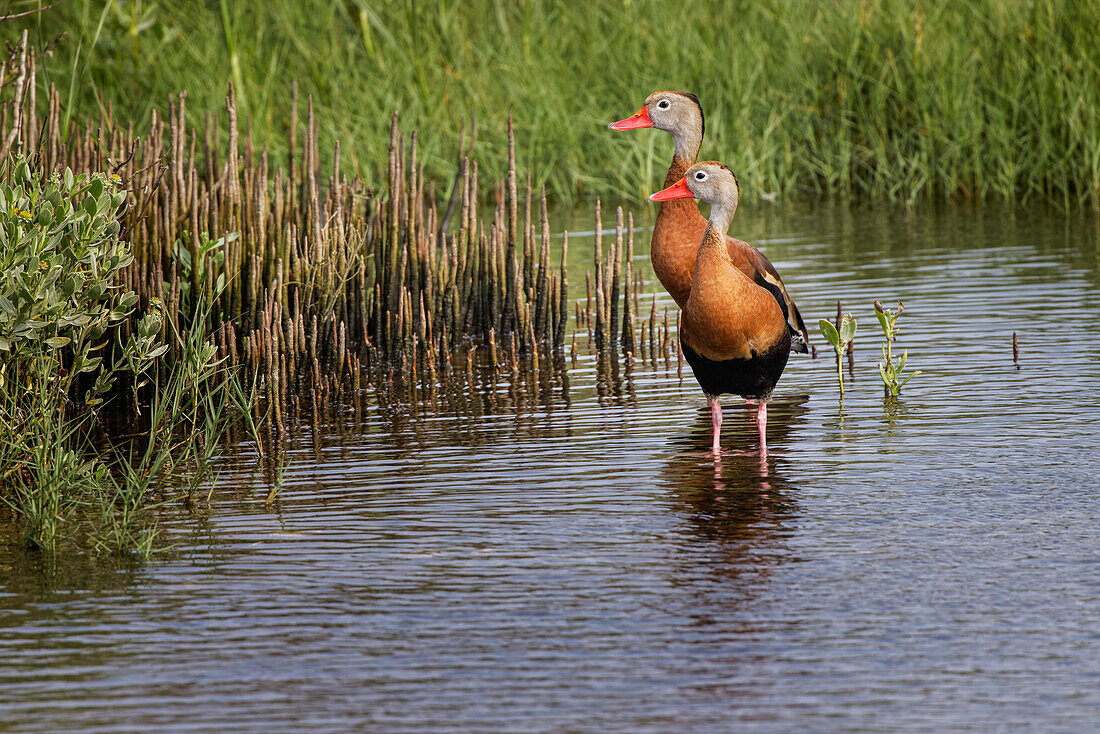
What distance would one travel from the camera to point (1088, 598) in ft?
12.6

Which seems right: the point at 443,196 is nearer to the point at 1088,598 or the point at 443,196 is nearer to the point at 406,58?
the point at 406,58

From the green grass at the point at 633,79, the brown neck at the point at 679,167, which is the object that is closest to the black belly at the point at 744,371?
the brown neck at the point at 679,167

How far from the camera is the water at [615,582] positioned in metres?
3.31

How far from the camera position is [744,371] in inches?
221

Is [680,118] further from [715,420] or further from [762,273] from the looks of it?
[715,420]

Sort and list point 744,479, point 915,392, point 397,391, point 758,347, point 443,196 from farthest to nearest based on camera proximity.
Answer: point 443,196 < point 397,391 < point 915,392 < point 758,347 < point 744,479

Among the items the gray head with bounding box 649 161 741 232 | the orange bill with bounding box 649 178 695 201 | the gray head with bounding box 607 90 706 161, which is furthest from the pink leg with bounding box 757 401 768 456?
the gray head with bounding box 607 90 706 161

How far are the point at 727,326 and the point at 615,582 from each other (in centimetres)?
173

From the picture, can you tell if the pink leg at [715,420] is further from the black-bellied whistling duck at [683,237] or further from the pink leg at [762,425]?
the black-bellied whistling duck at [683,237]

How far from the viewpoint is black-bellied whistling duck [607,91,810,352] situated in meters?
6.41

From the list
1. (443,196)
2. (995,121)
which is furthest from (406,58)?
(995,121)

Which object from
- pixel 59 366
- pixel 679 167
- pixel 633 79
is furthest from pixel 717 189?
pixel 633 79

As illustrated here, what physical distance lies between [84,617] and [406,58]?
1040cm

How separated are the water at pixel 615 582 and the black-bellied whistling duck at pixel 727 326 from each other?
0.83ft
